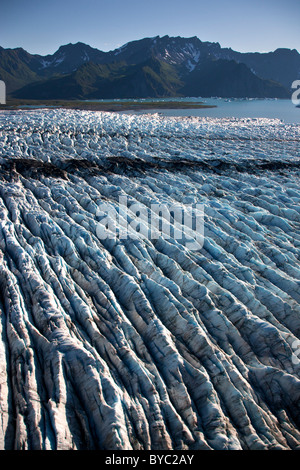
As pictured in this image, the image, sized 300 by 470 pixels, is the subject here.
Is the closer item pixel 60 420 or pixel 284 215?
pixel 60 420

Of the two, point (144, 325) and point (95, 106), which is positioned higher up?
point (95, 106)

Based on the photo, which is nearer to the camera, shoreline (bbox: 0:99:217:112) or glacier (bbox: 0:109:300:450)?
glacier (bbox: 0:109:300:450)

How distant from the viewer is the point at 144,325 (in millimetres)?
8922

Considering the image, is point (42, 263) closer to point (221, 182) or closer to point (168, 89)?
point (221, 182)

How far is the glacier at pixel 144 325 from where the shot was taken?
21.8 feet

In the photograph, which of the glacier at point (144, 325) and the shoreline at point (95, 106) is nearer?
the glacier at point (144, 325)

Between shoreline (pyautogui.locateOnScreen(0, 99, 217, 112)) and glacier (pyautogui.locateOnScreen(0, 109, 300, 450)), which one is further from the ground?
shoreline (pyautogui.locateOnScreen(0, 99, 217, 112))

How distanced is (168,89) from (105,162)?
18646 centimetres

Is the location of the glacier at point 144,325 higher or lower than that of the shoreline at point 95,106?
lower

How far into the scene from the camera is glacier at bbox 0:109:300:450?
666cm

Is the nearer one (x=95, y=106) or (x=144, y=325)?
(x=144, y=325)
